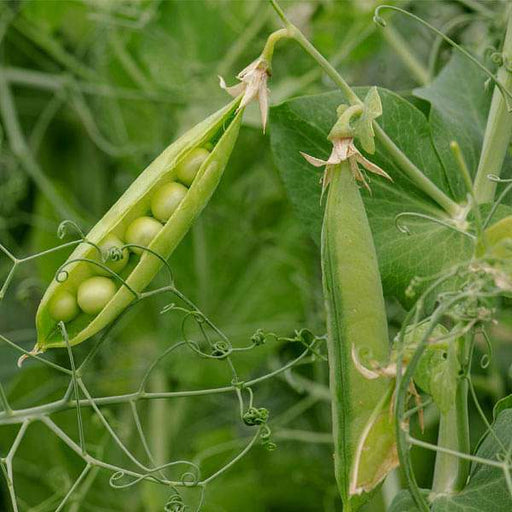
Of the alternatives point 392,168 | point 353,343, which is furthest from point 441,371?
point 392,168

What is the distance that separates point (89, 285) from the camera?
22.5 inches

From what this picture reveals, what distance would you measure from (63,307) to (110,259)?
0.13ft

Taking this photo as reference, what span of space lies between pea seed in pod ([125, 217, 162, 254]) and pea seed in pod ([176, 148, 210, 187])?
0.03 m

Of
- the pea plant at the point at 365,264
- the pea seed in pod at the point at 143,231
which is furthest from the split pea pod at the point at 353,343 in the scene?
the pea seed in pod at the point at 143,231

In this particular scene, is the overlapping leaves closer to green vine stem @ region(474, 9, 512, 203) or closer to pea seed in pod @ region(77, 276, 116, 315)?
green vine stem @ region(474, 9, 512, 203)

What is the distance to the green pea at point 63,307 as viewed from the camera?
57 cm

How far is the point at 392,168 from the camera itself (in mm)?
646

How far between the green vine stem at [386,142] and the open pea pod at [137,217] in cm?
6

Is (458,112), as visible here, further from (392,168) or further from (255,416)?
(255,416)

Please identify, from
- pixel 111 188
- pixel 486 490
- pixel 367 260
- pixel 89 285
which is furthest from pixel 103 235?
pixel 111 188

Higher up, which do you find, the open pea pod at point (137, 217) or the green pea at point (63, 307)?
the open pea pod at point (137, 217)

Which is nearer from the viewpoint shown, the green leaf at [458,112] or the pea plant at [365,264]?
the pea plant at [365,264]

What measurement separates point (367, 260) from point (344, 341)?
5 cm

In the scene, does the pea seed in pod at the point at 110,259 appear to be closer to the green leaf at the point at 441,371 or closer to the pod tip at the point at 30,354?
the pod tip at the point at 30,354
